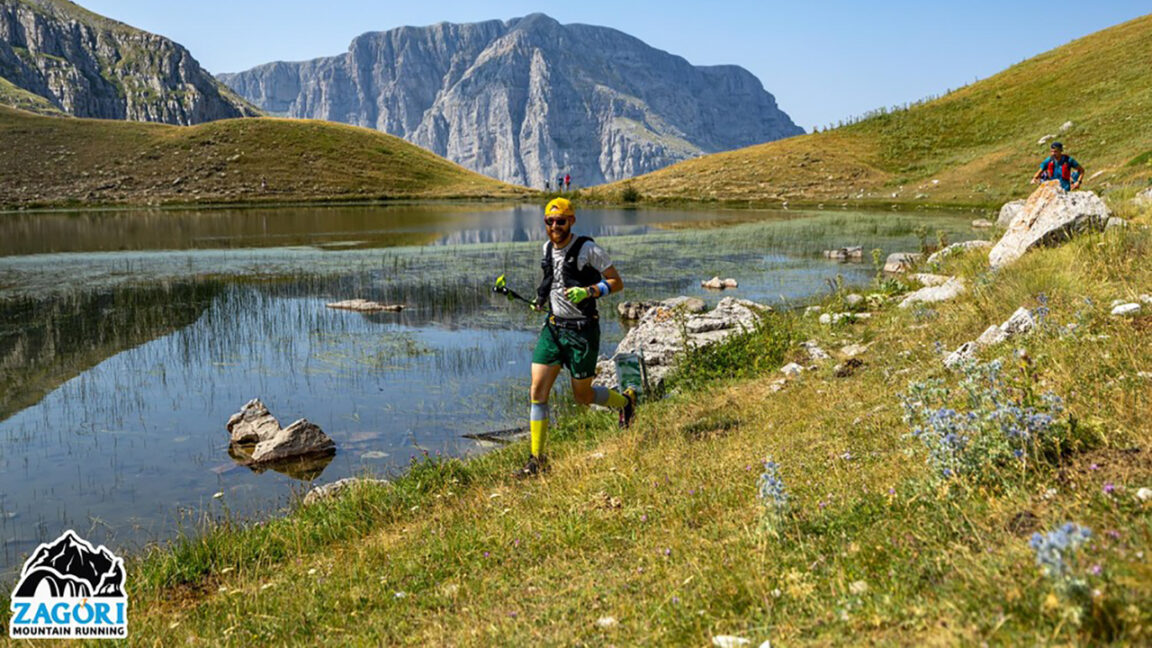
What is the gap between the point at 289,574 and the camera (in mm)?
6148

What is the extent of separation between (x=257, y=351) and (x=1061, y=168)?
73.2 ft

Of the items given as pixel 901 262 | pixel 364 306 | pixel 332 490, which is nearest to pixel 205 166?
pixel 364 306

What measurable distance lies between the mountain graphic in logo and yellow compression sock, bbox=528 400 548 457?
4208 millimetres

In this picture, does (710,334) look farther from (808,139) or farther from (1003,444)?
(808,139)

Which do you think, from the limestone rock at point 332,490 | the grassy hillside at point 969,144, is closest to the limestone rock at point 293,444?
the limestone rock at point 332,490

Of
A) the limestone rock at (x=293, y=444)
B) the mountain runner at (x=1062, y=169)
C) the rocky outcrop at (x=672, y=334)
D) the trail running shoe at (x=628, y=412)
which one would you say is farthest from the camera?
the mountain runner at (x=1062, y=169)

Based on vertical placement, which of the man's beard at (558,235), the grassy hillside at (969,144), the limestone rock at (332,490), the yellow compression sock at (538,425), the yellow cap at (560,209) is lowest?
the limestone rock at (332,490)

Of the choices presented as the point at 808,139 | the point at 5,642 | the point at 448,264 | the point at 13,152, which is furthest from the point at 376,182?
the point at 5,642

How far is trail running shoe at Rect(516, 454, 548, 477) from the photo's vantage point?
8093 millimetres

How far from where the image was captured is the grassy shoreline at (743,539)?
11.0 feet

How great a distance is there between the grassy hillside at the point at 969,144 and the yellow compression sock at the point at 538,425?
1853 inches

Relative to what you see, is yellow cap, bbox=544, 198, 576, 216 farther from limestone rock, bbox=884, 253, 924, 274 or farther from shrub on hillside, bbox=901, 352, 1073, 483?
limestone rock, bbox=884, 253, 924, 274

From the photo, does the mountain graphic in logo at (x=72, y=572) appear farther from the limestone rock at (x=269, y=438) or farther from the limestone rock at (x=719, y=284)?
the limestone rock at (x=719, y=284)

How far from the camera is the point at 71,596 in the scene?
565cm
